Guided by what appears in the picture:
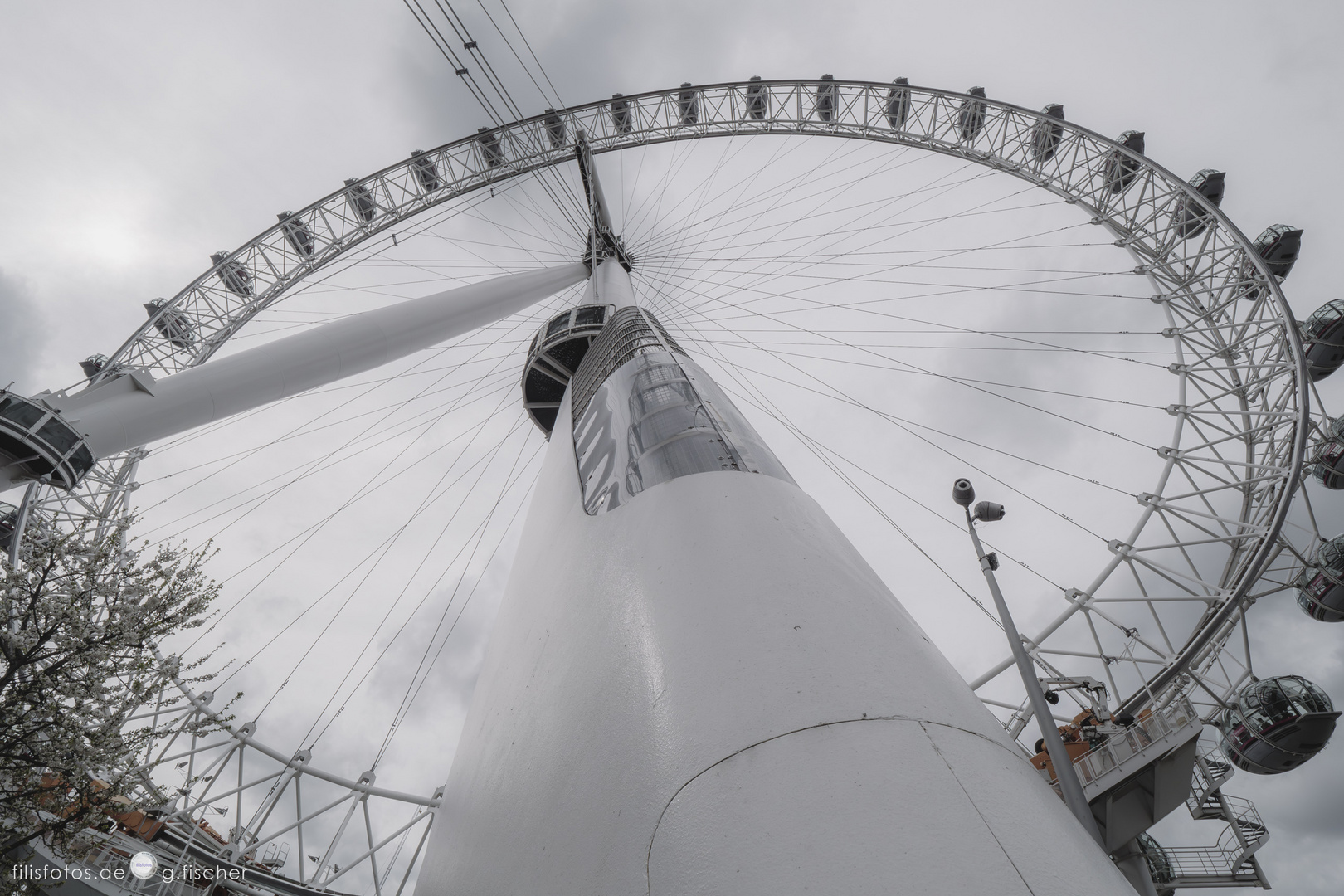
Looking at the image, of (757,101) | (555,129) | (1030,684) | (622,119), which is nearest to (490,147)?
(555,129)

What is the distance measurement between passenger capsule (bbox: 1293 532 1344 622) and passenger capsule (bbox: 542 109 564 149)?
32.7 meters

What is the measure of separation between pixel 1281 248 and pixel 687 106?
80.3 ft

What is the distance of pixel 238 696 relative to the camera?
9.83m

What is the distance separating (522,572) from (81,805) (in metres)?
5.61

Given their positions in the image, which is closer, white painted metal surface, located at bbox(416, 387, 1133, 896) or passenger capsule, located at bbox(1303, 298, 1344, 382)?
white painted metal surface, located at bbox(416, 387, 1133, 896)

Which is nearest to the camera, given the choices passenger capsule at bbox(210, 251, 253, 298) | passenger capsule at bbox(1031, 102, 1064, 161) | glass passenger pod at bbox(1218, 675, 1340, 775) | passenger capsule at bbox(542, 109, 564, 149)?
glass passenger pod at bbox(1218, 675, 1340, 775)

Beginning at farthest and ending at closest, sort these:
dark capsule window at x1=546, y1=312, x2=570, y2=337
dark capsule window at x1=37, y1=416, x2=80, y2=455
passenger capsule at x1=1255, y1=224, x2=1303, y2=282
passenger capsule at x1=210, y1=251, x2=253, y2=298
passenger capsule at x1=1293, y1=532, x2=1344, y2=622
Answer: passenger capsule at x1=210, y1=251, x2=253, y2=298, passenger capsule at x1=1255, y1=224, x2=1303, y2=282, passenger capsule at x1=1293, y1=532, x2=1344, y2=622, dark capsule window at x1=546, y1=312, x2=570, y2=337, dark capsule window at x1=37, y1=416, x2=80, y2=455

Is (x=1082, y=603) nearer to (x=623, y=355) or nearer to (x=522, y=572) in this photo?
(x=623, y=355)

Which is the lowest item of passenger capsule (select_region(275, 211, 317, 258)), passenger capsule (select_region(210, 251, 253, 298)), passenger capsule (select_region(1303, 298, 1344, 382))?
passenger capsule (select_region(1303, 298, 1344, 382))

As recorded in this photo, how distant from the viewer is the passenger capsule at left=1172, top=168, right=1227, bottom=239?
2467 cm

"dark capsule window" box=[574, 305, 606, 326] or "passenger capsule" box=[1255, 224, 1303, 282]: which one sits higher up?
"passenger capsule" box=[1255, 224, 1303, 282]

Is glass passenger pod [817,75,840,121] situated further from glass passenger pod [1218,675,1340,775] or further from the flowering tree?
the flowering tree

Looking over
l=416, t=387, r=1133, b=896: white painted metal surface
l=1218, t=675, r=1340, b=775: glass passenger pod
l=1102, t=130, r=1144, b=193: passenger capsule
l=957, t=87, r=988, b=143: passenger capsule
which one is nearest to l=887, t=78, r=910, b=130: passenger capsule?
l=957, t=87, r=988, b=143: passenger capsule

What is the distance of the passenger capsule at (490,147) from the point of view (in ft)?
103
